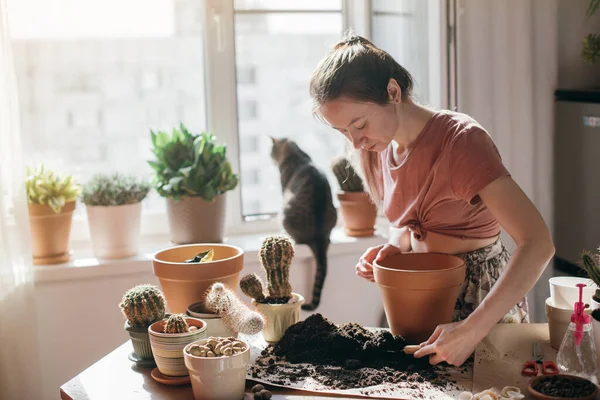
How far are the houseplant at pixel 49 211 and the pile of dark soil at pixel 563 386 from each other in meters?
1.79

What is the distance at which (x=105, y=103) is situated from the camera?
2.83 meters

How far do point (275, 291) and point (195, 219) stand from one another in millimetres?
1105

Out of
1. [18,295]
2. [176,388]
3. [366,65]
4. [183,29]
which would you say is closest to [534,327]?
[366,65]

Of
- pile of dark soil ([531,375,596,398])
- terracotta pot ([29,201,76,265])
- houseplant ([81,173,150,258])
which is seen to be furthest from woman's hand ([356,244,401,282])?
terracotta pot ([29,201,76,265])

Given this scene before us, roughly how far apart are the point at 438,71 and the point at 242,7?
0.77m

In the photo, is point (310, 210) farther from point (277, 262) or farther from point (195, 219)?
point (277, 262)

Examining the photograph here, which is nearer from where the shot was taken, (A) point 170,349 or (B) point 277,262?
(A) point 170,349

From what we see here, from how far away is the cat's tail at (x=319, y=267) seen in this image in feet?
8.89

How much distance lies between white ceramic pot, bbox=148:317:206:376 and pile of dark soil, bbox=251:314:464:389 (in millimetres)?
135

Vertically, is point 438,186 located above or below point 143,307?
above

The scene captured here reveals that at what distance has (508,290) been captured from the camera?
140 centimetres

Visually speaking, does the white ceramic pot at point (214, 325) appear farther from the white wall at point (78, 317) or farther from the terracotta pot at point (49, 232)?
the terracotta pot at point (49, 232)

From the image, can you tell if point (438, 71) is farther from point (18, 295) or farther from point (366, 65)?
point (18, 295)

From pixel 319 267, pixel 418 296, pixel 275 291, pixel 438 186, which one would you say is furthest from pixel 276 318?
pixel 319 267
